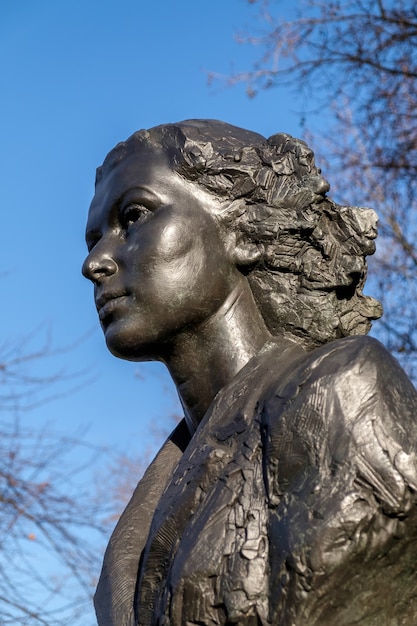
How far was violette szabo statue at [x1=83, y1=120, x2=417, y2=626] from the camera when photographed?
2863 millimetres

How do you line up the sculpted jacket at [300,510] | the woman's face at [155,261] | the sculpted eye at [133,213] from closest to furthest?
the sculpted jacket at [300,510] < the woman's face at [155,261] < the sculpted eye at [133,213]

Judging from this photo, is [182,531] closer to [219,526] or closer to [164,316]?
[219,526]

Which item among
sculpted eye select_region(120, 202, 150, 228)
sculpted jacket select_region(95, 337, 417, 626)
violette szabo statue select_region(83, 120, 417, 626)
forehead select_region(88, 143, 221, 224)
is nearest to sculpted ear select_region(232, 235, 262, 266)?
violette szabo statue select_region(83, 120, 417, 626)

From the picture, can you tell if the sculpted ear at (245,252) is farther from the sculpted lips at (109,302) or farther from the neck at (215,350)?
the sculpted lips at (109,302)

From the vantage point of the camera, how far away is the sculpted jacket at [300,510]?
2832 millimetres

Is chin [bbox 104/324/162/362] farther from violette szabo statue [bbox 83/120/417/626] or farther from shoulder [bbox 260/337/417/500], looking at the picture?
shoulder [bbox 260/337/417/500]

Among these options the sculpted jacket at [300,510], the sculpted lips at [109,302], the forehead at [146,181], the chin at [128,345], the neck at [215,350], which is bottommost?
the sculpted jacket at [300,510]

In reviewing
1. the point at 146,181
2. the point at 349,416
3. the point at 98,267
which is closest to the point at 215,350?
Answer: the point at 98,267

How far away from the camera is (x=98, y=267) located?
365cm

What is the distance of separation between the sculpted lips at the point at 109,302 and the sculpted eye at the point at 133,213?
0.82 feet

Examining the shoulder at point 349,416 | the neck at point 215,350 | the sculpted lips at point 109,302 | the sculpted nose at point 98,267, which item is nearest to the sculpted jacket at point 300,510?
the shoulder at point 349,416

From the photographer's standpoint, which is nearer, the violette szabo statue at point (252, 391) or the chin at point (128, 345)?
the violette szabo statue at point (252, 391)

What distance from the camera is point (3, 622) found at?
293 inches

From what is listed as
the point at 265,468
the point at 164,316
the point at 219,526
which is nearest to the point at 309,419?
the point at 265,468
